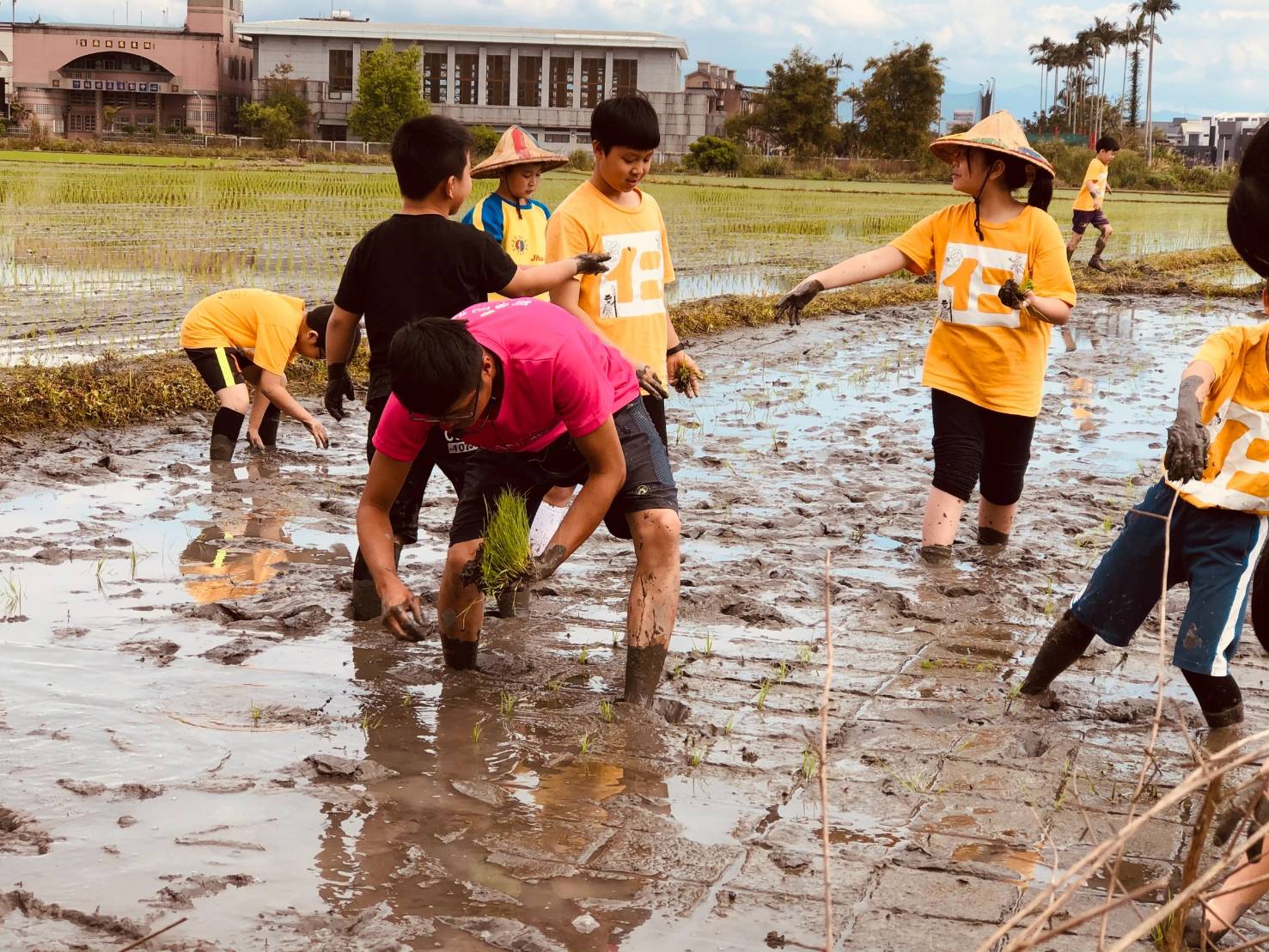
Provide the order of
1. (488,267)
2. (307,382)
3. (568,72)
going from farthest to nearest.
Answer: (568,72) → (307,382) → (488,267)

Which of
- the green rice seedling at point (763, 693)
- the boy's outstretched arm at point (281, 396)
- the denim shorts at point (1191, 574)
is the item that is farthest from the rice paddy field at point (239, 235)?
the denim shorts at point (1191, 574)

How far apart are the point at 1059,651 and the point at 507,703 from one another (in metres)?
1.52

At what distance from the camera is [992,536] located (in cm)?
533

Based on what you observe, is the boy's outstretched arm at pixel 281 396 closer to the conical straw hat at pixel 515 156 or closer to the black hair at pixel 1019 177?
the conical straw hat at pixel 515 156

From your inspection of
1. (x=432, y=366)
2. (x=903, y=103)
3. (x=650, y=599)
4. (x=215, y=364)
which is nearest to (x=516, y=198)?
(x=215, y=364)

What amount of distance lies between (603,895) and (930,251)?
3.15 metres

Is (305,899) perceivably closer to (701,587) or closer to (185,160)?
(701,587)

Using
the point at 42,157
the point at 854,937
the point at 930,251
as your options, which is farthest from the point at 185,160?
the point at 854,937

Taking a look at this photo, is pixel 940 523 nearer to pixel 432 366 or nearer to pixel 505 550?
pixel 505 550

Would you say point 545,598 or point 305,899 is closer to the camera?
point 305,899

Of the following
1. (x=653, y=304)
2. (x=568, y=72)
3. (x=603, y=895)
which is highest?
(x=568, y=72)

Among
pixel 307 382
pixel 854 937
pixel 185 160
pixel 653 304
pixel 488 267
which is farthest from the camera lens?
pixel 185 160

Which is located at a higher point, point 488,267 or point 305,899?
point 488,267

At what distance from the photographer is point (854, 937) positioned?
250 centimetres
